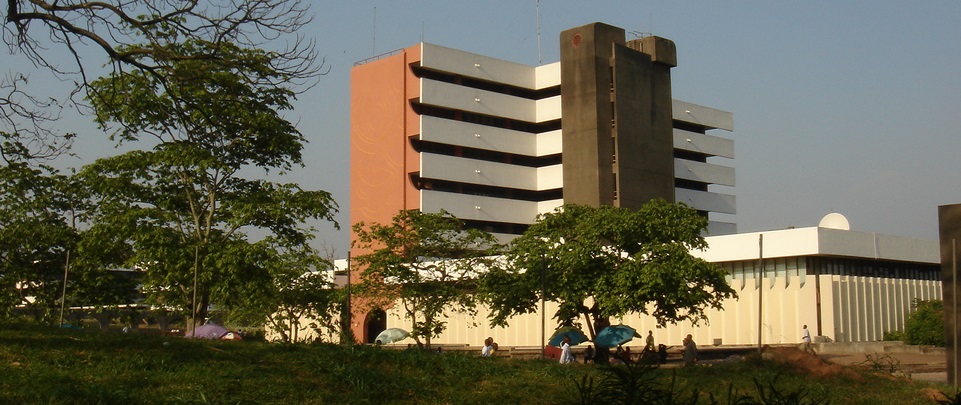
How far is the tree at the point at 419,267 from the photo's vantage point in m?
38.3


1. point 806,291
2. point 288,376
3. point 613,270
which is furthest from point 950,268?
point 806,291

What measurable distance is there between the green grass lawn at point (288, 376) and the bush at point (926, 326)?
30.3m

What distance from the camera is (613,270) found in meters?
35.3

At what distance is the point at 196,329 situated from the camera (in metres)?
33.7

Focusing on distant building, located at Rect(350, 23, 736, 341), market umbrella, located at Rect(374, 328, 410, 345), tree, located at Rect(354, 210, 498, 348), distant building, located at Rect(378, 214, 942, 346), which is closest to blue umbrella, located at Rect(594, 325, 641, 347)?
tree, located at Rect(354, 210, 498, 348)

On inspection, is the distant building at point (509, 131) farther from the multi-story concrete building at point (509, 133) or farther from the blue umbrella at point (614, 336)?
the blue umbrella at point (614, 336)

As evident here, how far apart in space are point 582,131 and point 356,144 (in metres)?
15.7

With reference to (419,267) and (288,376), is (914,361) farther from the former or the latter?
(288,376)

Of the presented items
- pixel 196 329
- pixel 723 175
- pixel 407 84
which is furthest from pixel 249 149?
pixel 723 175

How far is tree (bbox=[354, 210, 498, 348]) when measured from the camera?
126 ft

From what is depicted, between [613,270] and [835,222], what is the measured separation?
2399 cm

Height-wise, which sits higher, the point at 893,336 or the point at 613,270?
the point at 613,270

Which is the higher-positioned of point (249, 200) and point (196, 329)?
point (249, 200)

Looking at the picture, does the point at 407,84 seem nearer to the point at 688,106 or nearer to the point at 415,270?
the point at 688,106
